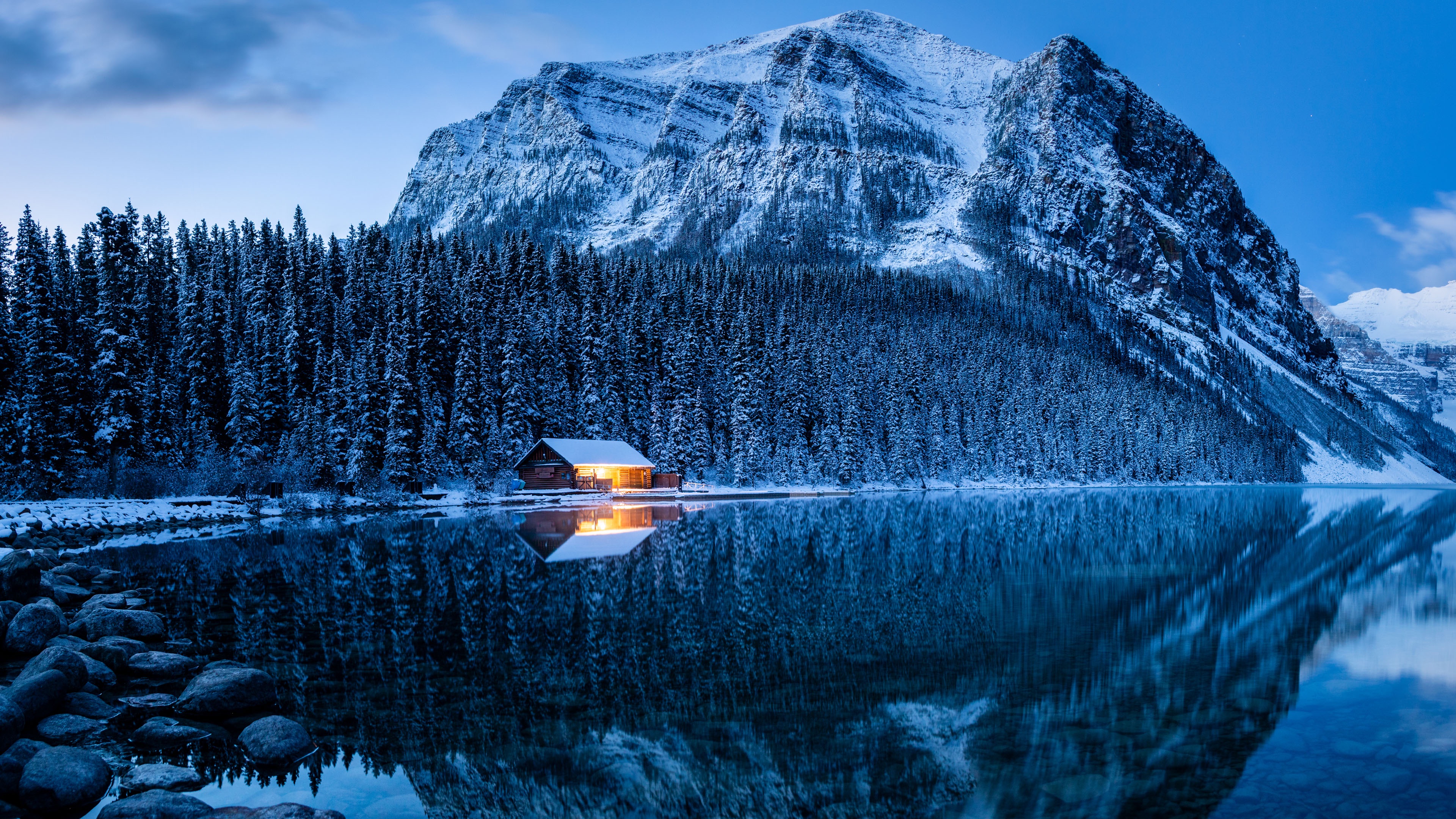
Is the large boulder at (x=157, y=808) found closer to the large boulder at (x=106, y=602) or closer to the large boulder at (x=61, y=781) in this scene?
the large boulder at (x=61, y=781)

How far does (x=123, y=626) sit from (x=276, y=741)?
9149mm

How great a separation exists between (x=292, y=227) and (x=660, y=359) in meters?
45.8

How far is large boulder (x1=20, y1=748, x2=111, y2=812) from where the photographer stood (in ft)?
30.3

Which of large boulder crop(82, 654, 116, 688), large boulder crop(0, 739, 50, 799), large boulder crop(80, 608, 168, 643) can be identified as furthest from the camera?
large boulder crop(80, 608, 168, 643)

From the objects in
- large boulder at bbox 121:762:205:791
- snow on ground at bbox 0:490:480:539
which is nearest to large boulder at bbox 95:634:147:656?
large boulder at bbox 121:762:205:791

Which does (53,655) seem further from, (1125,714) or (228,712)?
→ (1125,714)

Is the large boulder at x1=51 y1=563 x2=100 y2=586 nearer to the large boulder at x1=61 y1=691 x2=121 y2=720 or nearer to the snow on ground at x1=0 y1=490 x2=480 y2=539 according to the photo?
the snow on ground at x1=0 y1=490 x2=480 y2=539

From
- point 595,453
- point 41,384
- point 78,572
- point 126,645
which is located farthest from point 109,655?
point 595,453

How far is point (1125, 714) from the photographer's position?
13.2 meters

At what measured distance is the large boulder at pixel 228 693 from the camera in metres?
12.8

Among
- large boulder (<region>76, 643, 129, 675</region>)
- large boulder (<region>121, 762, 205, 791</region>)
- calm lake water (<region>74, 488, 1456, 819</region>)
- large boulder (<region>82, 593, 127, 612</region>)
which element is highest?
large boulder (<region>82, 593, 127, 612</region>)

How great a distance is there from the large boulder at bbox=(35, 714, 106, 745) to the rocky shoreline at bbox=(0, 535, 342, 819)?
16 millimetres

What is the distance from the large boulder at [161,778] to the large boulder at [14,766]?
987mm

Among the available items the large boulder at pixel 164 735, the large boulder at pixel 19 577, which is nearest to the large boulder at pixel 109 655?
the large boulder at pixel 164 735
